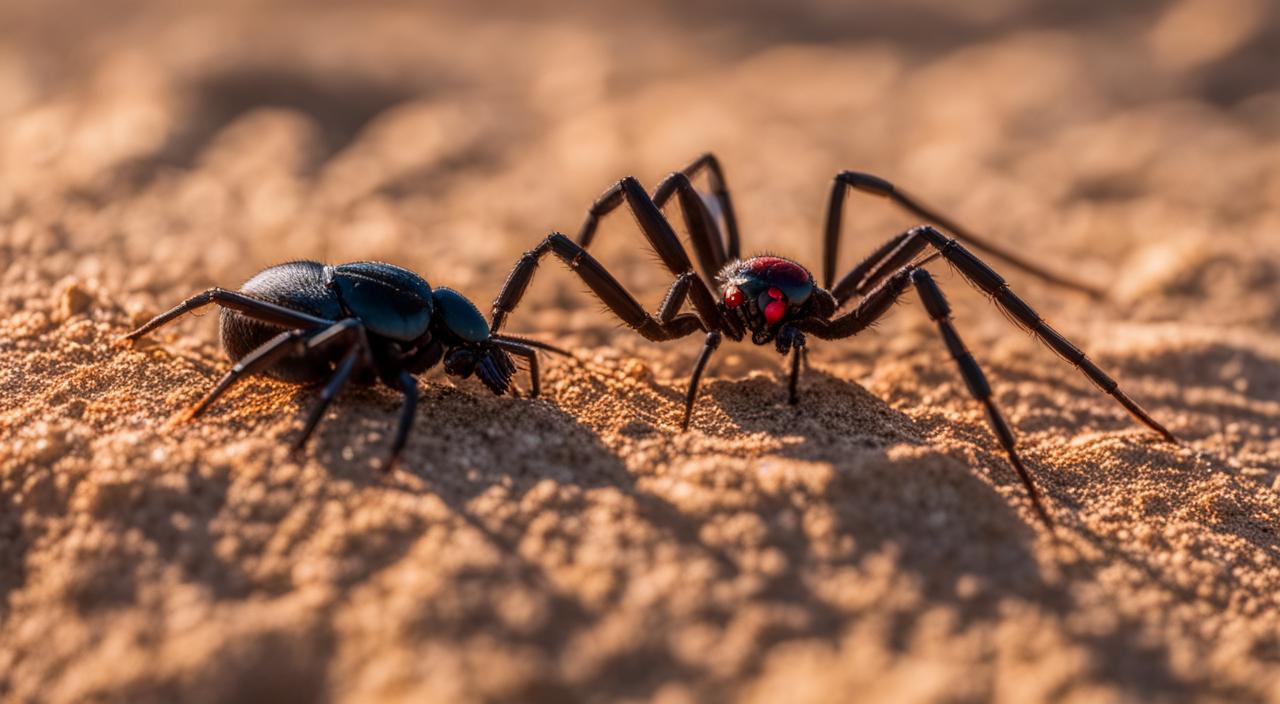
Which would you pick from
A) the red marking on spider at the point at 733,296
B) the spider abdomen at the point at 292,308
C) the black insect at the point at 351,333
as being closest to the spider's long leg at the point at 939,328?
the red marking on spider at the point at 733,296

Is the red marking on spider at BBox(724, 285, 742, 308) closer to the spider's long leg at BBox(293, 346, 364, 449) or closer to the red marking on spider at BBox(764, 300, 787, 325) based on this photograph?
the red marking on spider at BBox(764, 300, 787, 325)

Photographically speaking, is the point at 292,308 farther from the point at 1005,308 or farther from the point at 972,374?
the point at 1005,308

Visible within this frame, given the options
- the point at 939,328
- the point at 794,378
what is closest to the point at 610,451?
the point at 794,378

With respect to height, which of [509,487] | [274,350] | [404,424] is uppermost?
[274,350]

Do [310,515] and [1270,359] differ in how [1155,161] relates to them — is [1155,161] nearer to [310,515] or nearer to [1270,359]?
[1270,359]

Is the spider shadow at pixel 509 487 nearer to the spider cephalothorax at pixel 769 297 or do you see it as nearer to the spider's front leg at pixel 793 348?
the spider's front leg at pixel 793 348

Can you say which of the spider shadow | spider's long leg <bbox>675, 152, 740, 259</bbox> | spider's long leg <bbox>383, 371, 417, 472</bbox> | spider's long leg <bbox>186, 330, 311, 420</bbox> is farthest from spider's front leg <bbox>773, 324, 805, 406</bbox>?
spider's long leg <bbox>186, 330, 311, 420</bbox>
